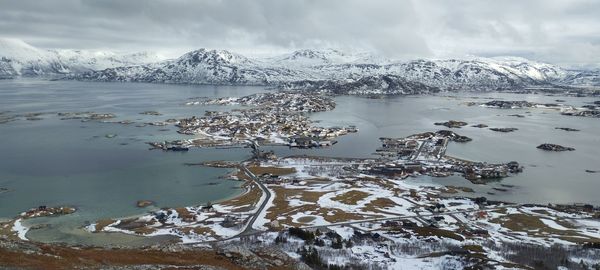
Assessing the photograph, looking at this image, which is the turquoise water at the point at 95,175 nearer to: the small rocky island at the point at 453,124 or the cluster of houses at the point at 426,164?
the cluster of houses at the point at 426,164

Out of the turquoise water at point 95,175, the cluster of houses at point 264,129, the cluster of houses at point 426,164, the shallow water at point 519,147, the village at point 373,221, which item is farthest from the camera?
the cluster of houses at point 264,129

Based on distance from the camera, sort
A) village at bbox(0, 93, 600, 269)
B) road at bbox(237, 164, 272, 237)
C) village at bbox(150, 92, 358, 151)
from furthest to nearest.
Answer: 1. village at bbox(150, 92, 358, 151)
2. road at bbox(237, 164, 272, 237)
3. village at bbox(0, 93, 600, 269)

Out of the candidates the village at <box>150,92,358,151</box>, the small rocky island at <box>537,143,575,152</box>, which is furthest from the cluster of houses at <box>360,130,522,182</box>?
the small rocky island at <box>537,143,575,152</box>

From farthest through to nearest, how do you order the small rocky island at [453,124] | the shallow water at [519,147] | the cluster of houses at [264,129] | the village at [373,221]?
1. the small rocky island at [453,124]
2. the cluster of houses at [264,129]
3. the shallow water at [519,147]
4. the village at [373,221]

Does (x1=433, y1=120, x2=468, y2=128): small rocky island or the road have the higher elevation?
(x1=433, y1=120, x2=468, y2=128): small rocky island

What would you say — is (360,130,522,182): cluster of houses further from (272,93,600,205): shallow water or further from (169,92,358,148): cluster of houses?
(169,92,358,148): cluster of houses

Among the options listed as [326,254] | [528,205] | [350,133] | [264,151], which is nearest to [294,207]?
[326,254]

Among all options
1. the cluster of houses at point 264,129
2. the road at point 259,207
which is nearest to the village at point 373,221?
the road at point 259,207

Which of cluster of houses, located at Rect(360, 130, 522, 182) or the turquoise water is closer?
the turquoise water

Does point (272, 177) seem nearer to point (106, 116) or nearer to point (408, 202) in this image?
point (408, 202)

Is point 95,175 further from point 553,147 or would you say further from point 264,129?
point 553,147

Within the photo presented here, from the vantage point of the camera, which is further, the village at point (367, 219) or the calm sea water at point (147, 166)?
the calm sea water at point (147, 166)
